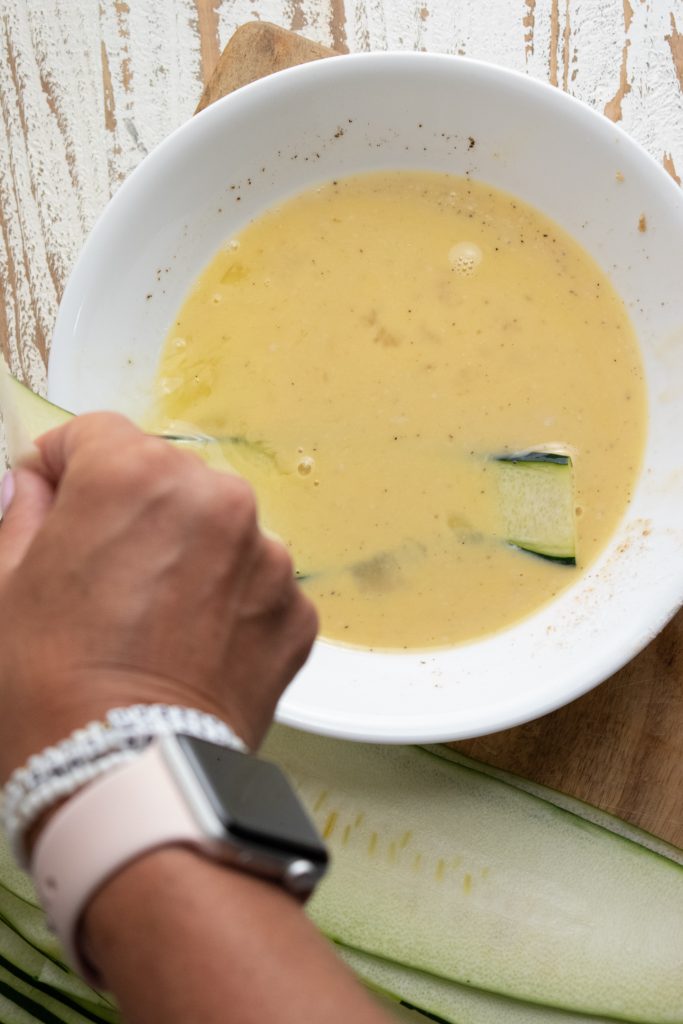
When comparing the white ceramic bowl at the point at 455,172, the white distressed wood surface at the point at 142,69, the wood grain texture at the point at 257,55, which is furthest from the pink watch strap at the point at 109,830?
the wood grain texture at the point at 257,55

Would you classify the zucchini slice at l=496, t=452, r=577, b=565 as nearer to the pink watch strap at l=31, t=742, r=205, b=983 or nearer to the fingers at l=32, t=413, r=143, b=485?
the fingers at l=32, t=413, r=143, b=485

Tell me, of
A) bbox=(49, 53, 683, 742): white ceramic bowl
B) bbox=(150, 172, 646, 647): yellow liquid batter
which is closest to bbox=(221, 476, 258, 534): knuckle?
bbox=(49, 53, 683, 742): white ceramic bowl

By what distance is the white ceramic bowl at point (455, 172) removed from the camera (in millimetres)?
1096

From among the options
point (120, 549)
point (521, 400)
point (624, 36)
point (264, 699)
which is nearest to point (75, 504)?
point (120, 549)

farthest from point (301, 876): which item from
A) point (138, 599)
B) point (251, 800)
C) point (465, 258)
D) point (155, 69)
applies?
point (155, 69)

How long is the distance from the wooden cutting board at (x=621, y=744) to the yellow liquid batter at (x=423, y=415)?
0.13m

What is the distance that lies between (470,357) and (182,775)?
0.76 m

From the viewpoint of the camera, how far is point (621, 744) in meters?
1.16


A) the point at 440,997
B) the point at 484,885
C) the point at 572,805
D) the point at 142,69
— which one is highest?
the point at 142,69

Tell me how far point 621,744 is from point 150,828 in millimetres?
734

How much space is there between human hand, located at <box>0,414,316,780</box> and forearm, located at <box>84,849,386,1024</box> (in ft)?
0.35

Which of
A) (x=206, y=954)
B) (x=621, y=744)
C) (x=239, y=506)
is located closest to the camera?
(x=206, y=954)

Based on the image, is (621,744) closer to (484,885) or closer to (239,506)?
(484,885)

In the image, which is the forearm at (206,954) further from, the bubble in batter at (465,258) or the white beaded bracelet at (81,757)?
the bubble in batter at (465,258)
